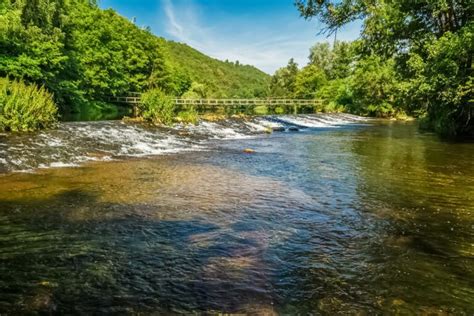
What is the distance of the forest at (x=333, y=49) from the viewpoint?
749 inches

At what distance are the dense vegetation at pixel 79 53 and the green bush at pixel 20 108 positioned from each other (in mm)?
9673

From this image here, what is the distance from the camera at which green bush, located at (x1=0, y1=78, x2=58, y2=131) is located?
1584cm

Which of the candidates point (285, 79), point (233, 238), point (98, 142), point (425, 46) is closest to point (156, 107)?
point (98, 142)

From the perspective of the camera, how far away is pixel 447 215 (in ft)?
25.2

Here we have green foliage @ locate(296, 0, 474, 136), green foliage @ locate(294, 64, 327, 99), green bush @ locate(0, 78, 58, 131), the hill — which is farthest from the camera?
green foliage @ locate(294, 64, 327, 99)

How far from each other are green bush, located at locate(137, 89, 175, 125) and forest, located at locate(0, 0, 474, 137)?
230 inches

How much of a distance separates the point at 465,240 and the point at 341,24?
16413 millimetres

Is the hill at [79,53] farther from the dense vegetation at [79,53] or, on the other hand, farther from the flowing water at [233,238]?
the flowing water at [233,238]

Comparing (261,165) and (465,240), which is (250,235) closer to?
(465,240)

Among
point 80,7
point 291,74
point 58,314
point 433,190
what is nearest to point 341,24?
point 433,190

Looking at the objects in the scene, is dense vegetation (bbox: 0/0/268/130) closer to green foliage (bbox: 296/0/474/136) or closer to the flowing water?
the flowing water

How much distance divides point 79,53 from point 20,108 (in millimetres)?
32314

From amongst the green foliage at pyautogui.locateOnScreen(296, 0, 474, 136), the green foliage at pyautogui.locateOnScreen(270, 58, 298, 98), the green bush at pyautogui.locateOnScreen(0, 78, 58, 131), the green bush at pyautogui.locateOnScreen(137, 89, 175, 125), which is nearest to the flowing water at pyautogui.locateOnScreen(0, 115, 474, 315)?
the green bush at pyautogui.locateOnScreen(0, 78, 58, 131)

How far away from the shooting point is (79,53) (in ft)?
150
